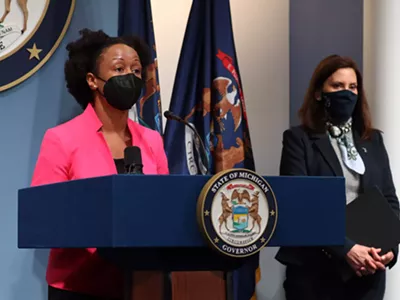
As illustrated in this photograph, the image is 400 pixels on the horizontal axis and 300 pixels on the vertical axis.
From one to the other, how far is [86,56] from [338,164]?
111cm

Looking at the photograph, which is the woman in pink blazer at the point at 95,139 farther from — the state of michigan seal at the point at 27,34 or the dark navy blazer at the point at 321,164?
the dark navy blazer at the point at 321,164

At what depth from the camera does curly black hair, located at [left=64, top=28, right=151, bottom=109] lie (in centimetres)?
238

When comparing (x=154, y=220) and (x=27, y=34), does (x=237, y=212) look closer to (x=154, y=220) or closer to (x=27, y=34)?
(x=154, y=220)

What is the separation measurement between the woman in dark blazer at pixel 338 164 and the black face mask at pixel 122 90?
0.88 meters

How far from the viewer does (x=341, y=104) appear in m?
2.84

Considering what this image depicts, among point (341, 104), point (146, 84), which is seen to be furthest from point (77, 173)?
point (341, 104)

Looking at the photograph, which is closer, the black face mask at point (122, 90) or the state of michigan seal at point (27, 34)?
the black face mask at point (122, 90)

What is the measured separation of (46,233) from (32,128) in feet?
3.90

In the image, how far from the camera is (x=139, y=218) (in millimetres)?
1483

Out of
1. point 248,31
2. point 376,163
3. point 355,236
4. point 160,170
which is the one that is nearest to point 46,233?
point 160,170

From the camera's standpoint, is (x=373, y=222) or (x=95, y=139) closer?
(x=95, y=139)

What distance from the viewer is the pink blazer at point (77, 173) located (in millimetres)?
2014

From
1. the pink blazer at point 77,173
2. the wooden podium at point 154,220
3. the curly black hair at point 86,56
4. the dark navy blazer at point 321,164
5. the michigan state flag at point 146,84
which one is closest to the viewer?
the wooden podium at point 154,220

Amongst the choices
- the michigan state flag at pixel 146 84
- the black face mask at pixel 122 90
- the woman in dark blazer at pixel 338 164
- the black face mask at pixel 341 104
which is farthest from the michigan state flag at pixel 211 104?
the black face mask at pixel 122 90
